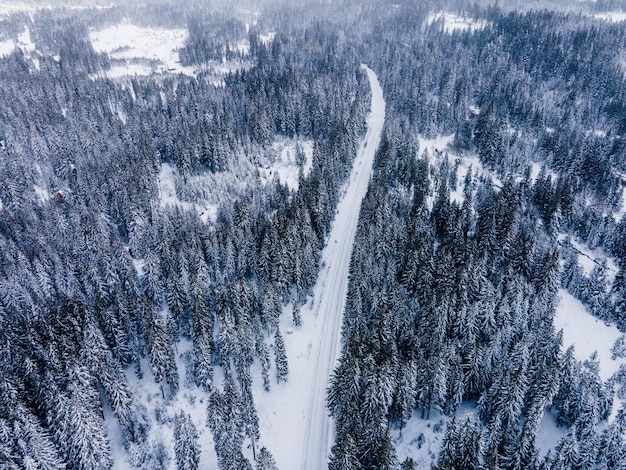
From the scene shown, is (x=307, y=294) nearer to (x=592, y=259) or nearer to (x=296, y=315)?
(x=296, y=315)

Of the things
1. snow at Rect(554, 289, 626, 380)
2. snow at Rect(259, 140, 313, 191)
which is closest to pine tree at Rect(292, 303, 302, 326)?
snow at Rect(554, 289, 626, 380)

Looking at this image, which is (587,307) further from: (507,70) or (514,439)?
(507,70)

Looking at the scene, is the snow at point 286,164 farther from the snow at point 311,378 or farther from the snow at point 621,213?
the snow at point 621,213

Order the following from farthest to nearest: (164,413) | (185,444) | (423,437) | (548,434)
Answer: (164,413)
(423,437)
(548,434)
(185,444)

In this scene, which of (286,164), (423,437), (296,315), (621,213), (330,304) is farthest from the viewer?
(286,164)

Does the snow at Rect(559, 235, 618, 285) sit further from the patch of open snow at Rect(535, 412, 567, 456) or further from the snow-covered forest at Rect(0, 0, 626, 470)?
the patch of open snow at Rect(535, 412, 567, 456)

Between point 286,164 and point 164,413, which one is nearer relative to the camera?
point 164,413

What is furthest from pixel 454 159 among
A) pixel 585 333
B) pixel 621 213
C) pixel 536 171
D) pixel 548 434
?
pixel 548 434
